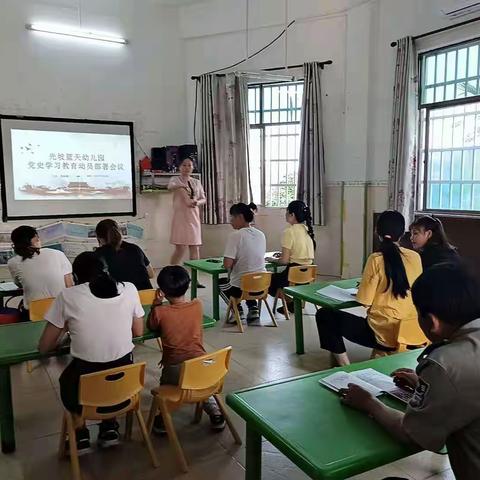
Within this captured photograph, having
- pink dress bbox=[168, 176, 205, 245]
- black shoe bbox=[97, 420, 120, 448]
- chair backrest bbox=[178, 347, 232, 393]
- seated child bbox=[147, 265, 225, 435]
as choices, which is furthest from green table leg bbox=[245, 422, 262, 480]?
pink dress bbox=[168, 176, 205, 245]

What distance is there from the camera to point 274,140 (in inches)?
283

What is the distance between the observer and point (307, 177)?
6.57m

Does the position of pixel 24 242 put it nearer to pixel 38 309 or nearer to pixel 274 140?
pixel 38 309

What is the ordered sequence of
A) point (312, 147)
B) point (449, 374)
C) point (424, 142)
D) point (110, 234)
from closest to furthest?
1. point (449, 374)
2. point (110, 234)
3. point (424, 142)
4. point (312, 147)

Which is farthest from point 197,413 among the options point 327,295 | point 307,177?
point 307,177

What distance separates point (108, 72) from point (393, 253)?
5397 mm

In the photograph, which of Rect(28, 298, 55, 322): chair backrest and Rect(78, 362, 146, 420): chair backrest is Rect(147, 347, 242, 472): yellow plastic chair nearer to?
Rect(78, 362, 146, 420): chair backrest

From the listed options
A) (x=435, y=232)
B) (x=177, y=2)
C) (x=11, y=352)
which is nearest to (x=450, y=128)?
(x=435, y=232)

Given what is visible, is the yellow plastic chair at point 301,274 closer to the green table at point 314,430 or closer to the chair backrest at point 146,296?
the chair backrest at point 146,296

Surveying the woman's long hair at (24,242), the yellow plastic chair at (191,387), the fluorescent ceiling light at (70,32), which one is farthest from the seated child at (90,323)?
the fluorescent ceiling light at (70,32)

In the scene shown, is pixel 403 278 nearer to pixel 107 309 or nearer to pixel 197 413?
pixel 197 413

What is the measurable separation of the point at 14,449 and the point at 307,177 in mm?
5024

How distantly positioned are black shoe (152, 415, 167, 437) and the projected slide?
186 inches

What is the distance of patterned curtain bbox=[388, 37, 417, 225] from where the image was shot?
18.2 feet
